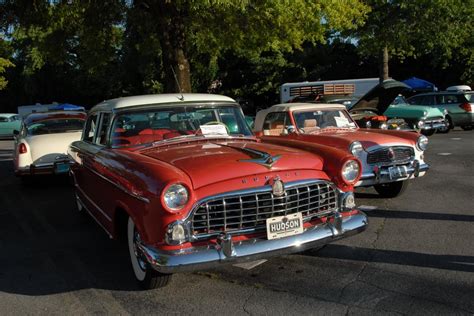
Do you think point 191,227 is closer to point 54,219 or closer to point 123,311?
point 123,311

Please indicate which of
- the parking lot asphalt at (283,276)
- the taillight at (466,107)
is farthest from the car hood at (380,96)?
the taillight at (466,107)

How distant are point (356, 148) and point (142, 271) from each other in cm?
390

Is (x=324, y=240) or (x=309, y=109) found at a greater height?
(x=309, y=109)

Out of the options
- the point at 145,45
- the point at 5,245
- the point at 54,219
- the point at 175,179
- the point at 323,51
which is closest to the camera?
the point at 175,179

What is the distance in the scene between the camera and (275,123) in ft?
28.2

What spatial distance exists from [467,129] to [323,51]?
1572 cm

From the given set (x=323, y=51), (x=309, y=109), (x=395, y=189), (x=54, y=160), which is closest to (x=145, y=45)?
(x=54, y=160)

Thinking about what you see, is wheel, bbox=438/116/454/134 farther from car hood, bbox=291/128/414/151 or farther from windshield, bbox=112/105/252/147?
windshield, bbox=112/105/252/147

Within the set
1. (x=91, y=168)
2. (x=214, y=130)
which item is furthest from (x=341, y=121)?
(x=91, y=168)

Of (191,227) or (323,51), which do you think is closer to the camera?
(191,227)

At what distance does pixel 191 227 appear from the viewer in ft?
12.7

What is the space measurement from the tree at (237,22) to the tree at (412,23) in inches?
264

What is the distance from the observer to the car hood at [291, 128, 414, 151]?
23.7 feet

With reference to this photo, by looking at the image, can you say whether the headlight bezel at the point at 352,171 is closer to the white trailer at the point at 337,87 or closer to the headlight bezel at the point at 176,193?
the headlight bezel at the point at 176,193
